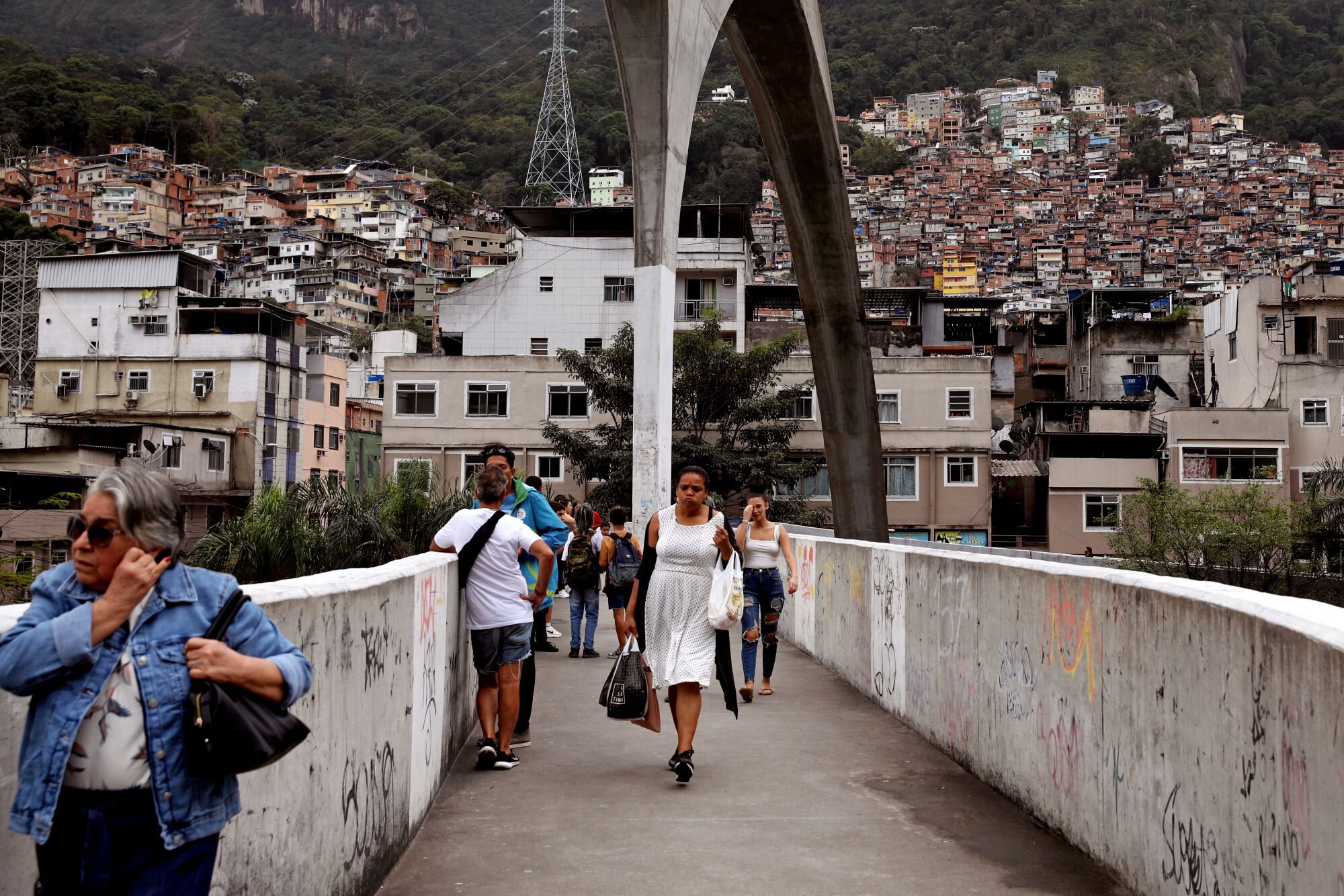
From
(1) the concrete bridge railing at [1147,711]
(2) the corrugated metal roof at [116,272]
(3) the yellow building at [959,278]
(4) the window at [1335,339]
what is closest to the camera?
(1) the concrete bridge railing at [1147,711]

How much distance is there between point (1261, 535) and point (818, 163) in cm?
1951

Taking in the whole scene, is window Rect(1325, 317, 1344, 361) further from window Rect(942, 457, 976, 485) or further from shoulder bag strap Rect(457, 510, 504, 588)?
shoulder bag strap Rect(457, 510, 504, 588)

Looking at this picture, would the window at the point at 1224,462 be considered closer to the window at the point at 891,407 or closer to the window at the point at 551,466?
the window at the point at 891,407

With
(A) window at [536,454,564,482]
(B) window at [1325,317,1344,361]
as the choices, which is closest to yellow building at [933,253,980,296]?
(B) window at [1325,317,1344,361]

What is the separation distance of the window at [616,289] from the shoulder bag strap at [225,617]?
5169 cm

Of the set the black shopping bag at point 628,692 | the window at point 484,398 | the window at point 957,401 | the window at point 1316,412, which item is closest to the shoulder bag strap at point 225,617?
the black shopping bag at point 628,692

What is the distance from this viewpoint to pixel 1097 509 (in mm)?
47719

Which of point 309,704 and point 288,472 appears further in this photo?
point 288,472

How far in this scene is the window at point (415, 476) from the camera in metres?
22.1

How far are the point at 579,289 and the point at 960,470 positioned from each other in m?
17.4

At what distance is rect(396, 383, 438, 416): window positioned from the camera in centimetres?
4753

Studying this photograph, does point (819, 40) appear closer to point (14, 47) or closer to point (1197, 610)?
point (1197, 610)

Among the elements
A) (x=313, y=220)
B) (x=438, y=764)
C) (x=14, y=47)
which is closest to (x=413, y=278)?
(x=313, y=220)

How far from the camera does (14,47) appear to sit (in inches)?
6122
